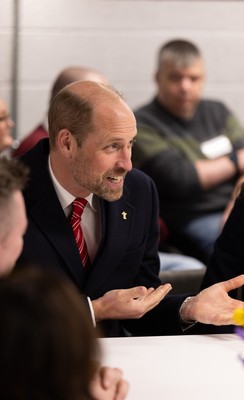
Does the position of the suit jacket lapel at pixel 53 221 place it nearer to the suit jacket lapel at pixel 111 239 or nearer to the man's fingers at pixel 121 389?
the suit jacket lapel at pixel 111 239

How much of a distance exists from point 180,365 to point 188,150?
2653 millimetres

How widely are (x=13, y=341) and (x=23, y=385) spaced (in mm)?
65

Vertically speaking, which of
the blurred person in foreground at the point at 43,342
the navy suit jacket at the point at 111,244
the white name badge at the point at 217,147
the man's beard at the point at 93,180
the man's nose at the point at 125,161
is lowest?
the white name badge at the point at 217,147

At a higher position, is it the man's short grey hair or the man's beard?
the man's beard

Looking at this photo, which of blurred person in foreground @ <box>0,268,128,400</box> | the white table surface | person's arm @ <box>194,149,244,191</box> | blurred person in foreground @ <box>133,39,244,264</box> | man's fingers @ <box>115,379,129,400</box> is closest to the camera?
blurred person in foreground @ <box>0,268,128,400</box>

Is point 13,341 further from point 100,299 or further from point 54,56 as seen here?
point 54,56

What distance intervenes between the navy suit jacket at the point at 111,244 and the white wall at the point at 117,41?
2.36 metres

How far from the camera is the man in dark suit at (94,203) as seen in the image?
278cm

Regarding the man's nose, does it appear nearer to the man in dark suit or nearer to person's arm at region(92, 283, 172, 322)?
the man in dark suit

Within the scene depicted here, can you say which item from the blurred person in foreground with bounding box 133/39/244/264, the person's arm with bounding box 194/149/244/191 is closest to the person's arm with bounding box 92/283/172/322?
the blurred person in foreground with bounding box 133/39/244/264

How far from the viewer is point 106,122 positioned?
111 inches

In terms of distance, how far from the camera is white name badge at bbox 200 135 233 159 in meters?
4.92

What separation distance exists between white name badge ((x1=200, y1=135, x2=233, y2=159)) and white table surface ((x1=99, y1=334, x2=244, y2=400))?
8.03ft

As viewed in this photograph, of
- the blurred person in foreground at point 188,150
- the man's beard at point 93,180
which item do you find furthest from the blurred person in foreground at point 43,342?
the blurred person in foreground at point 188,150
